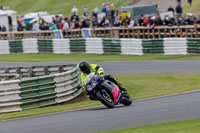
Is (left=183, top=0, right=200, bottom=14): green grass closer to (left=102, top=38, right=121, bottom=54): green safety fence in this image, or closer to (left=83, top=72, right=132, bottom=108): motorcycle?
(left=102, top=38, right=121, bottom=54): green safety fence

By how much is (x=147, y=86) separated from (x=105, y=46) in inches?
512

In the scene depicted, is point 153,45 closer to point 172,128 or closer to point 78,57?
point 78,57

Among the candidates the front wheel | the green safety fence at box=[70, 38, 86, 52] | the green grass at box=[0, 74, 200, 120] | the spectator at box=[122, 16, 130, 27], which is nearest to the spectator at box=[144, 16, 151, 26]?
the spectator at box=[122, 16, 130, 27]

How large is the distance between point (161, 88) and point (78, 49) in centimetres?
1552

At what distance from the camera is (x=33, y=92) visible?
14531 mm

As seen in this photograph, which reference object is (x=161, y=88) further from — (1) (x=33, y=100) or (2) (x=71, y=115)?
(2) (x=71, y=115)

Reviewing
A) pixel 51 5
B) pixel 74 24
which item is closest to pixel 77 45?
pixel 74 24

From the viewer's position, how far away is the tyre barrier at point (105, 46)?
84.1 feet

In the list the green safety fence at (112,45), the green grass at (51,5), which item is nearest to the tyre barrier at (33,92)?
the green safety fence at (112,45)

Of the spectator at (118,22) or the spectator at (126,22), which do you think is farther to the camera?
the spectator at (118,22)

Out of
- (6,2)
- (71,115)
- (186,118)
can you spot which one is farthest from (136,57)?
(6,2)

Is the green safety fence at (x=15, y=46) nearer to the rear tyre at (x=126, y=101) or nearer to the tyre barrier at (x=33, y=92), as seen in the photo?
the tyre barrier at (x=33, y=92)

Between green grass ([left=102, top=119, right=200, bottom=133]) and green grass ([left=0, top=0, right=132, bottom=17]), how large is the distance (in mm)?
41721

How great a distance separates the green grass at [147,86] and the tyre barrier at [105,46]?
614cm
